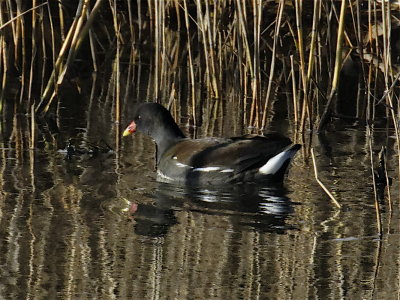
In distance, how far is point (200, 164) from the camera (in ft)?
24.1

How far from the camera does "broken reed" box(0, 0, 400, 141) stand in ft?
26.9

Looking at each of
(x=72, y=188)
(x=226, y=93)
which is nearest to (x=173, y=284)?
(x=72, y=188)

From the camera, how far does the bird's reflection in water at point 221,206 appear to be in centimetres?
607

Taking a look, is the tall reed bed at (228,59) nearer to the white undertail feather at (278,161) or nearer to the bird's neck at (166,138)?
the white undertail feather at (278,161)

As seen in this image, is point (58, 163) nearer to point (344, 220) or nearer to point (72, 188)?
point (72, 188)

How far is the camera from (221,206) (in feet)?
21.6

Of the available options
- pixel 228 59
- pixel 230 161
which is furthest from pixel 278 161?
pixel 228 59

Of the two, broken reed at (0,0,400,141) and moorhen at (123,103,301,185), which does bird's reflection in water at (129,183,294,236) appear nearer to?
moorhen at (123,103,301,185)

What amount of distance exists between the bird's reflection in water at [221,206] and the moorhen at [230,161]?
0.31 ft

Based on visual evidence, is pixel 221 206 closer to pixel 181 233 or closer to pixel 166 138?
pixel 181 233

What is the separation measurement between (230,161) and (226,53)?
3.04 metres

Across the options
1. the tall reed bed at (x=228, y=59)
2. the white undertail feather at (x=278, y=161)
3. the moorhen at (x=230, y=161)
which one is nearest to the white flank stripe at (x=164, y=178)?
the moorhen at (x=230, y=161)

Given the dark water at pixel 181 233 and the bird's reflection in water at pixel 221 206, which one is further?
the bird's reflection in water at pixel 221 206

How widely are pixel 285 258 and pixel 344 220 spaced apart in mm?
892
